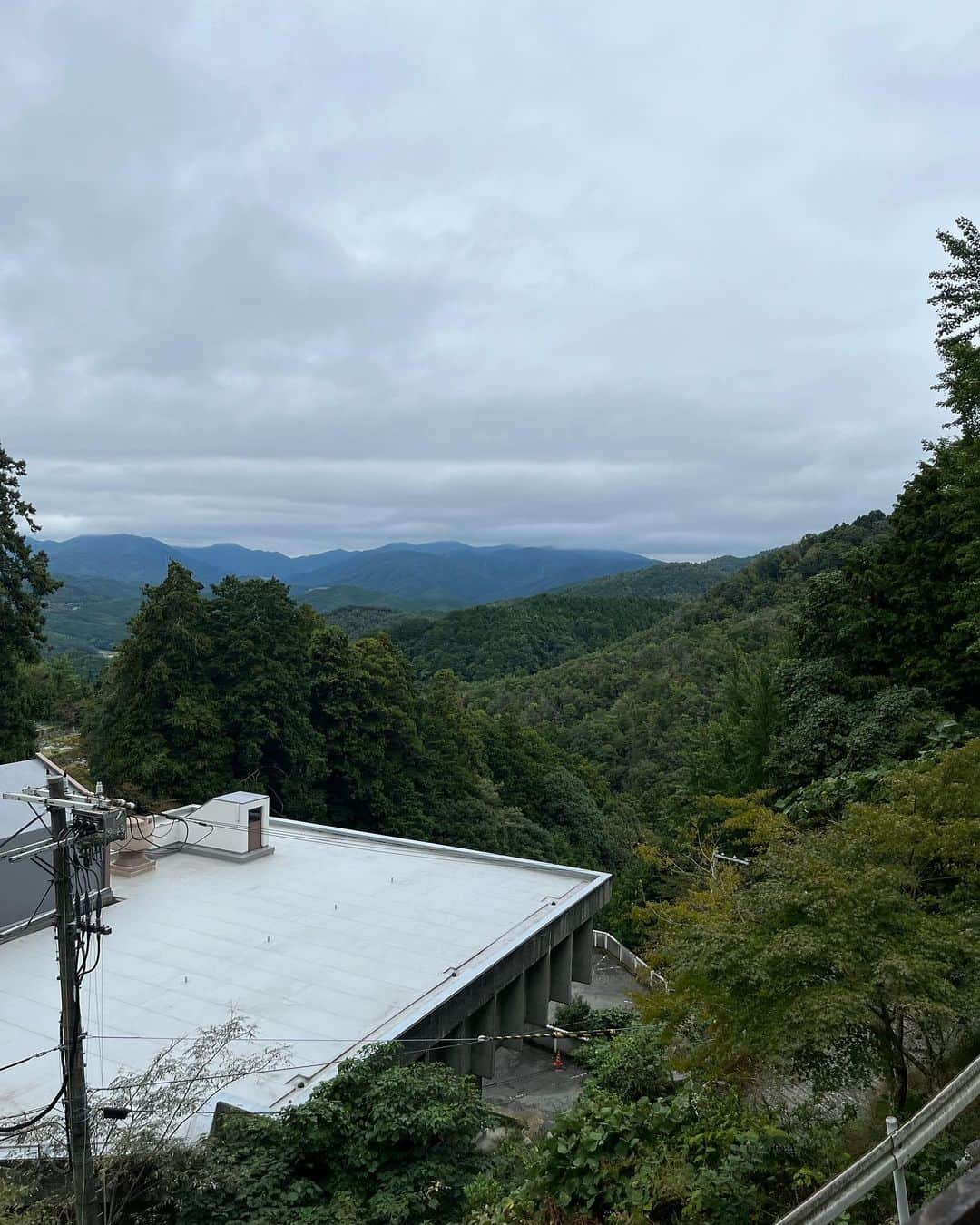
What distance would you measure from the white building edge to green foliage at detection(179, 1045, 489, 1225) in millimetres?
720

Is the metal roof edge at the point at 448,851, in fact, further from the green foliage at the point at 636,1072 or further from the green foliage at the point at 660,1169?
the green foliage at the point at 660,1169

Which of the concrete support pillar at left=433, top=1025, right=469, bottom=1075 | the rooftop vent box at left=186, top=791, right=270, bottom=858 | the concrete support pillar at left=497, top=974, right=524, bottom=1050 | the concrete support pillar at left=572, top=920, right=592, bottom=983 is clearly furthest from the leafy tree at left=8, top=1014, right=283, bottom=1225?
the concrete support pillar at left=572, top=920, right=592, bottom=983

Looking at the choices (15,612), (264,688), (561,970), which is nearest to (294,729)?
(264,688)

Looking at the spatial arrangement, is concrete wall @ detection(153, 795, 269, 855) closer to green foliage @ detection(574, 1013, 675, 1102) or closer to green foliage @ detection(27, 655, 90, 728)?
green foliage @ detection(574, 1013, 675, 1102)

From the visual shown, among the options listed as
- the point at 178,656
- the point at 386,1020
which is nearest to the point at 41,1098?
the point at 386,1020

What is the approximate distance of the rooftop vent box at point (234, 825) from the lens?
48.5ft

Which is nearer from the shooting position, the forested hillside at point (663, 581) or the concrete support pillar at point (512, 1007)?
the concrete support pillar at point (512, 1007)

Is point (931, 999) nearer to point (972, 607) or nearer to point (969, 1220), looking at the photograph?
point (969, 1220)

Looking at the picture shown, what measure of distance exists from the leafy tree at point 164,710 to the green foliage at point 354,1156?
584 inches

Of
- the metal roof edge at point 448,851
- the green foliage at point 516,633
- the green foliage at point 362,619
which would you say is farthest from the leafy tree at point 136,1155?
the green foliage at point 362,619

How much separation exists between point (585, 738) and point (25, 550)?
39.1 metres

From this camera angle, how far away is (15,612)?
1992 centimetres

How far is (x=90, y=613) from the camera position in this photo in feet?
547

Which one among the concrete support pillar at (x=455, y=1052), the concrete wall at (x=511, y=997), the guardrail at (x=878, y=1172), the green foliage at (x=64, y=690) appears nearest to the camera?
the guardrail at (x=878, y=1172)
